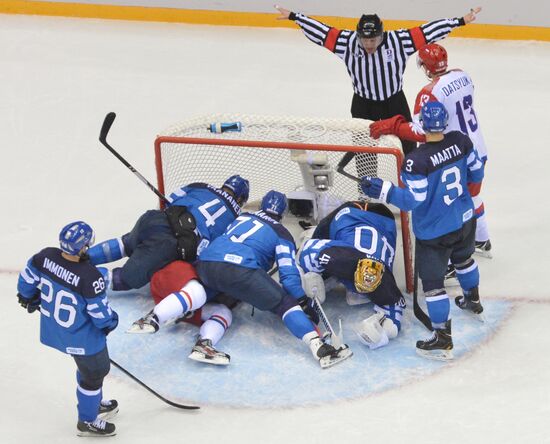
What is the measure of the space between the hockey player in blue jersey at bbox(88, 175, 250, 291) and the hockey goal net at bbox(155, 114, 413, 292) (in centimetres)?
25

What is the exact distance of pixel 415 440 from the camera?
4676mm

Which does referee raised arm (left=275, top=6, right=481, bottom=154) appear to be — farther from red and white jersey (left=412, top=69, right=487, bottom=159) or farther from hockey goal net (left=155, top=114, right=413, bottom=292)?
red and white jersey (left=412, top=69, right=487, bottom=159)

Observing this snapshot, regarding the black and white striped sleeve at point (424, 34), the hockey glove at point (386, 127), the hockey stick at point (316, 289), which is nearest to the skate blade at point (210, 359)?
the hockey stick at point (316, 289)

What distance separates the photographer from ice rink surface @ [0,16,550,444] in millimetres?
4820

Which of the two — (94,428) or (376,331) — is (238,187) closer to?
(376,331)

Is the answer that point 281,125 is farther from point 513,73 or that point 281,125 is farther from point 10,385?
point 513,73

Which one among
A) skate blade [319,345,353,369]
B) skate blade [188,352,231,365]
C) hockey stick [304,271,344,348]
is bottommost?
skate blade [188,352,231,365]

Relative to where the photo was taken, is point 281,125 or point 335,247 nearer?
point 335,247

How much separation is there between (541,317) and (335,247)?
38.8 inches

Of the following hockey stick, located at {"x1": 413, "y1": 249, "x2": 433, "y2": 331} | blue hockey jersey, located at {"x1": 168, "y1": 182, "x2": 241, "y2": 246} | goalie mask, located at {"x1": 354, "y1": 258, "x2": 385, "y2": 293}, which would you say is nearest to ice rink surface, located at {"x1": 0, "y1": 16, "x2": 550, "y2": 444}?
hockey stick, located at {"x1": 413, "y1": 249, "x2": 433, "y2": 331}

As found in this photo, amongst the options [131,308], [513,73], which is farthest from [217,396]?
[513,73]

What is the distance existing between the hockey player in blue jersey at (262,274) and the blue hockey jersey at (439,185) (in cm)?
61

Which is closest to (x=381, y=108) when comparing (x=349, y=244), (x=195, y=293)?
(x=349, y=244)

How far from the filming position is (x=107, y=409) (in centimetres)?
485
